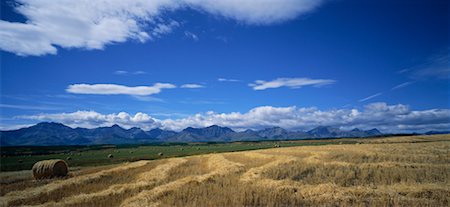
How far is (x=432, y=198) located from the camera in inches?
494

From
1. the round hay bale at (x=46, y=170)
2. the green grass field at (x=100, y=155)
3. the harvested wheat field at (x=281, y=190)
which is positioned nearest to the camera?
the harvested wheat field at (x=281, y=190)

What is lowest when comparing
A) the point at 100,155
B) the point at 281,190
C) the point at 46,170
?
the point at 281,190

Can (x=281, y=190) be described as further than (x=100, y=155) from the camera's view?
No

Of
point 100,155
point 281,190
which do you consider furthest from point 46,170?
point 100,155

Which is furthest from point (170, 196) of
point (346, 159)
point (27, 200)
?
point (346, 159)

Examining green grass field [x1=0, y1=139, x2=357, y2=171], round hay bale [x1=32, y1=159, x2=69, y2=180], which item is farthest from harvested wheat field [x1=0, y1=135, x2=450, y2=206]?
green grass field [x1=0, y1=139, x2=357, y2=171]

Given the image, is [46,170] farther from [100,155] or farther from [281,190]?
[100,155]

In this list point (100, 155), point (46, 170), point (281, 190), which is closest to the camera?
point (281, 190)

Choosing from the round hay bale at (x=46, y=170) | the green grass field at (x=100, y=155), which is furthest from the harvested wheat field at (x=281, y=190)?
the green grass field at (x=100, y=155)

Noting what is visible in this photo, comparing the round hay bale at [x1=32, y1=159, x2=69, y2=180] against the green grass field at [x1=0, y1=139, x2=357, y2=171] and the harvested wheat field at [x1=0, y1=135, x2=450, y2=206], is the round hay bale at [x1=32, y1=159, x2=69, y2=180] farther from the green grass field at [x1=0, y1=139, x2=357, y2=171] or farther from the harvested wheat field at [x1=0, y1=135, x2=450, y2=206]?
the green grass field at [x1=0, y1=139, x2=357, y2=171]

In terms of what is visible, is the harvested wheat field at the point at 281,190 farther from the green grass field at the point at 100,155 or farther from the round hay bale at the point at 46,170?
the green grass field at the point at 100,155

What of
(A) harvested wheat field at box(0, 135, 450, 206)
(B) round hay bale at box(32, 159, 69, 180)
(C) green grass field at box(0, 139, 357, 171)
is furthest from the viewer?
(C) green grass field at box(0, 139, 357, 171)

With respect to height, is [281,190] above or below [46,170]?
below

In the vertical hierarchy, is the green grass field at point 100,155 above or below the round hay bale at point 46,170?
above
